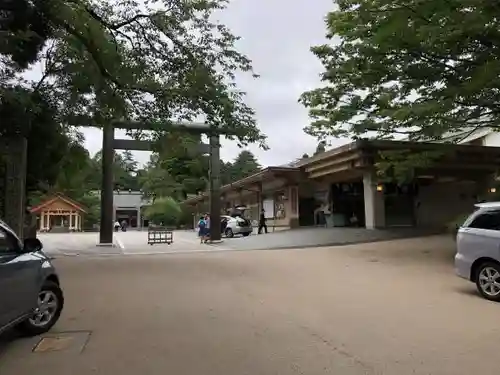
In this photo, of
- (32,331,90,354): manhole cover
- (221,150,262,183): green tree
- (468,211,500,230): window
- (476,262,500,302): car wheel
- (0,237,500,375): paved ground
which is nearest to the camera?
(0,237,500,375): paved ground

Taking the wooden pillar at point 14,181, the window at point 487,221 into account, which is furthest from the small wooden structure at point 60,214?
the window at point 487,221

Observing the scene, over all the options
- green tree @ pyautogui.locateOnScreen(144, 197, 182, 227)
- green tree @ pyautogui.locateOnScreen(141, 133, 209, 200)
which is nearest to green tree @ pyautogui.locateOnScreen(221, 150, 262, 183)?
green tree @ pyautogui.locateOnScreen(141, 133, 209, 200)

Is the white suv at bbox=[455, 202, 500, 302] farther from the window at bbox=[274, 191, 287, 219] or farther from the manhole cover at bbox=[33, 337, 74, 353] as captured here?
the window at bbox=[274, 191, 287, 219]

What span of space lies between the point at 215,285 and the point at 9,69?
8.16m

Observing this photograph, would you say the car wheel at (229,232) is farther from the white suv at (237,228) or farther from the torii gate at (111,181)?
the torii gate at (111,181)

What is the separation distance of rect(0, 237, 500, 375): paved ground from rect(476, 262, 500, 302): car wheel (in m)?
0.20

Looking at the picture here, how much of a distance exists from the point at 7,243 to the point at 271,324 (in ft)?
11.0

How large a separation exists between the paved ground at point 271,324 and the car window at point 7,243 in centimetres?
108

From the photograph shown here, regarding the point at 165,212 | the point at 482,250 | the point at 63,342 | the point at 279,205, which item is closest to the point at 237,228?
the point at 279,205

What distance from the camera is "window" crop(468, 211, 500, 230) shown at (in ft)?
29.1

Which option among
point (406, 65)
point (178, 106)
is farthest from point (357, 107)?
point (178, 106)

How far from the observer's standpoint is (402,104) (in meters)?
13.8

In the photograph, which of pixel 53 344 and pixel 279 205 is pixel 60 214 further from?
pixel 53 344

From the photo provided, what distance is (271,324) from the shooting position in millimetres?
6742
